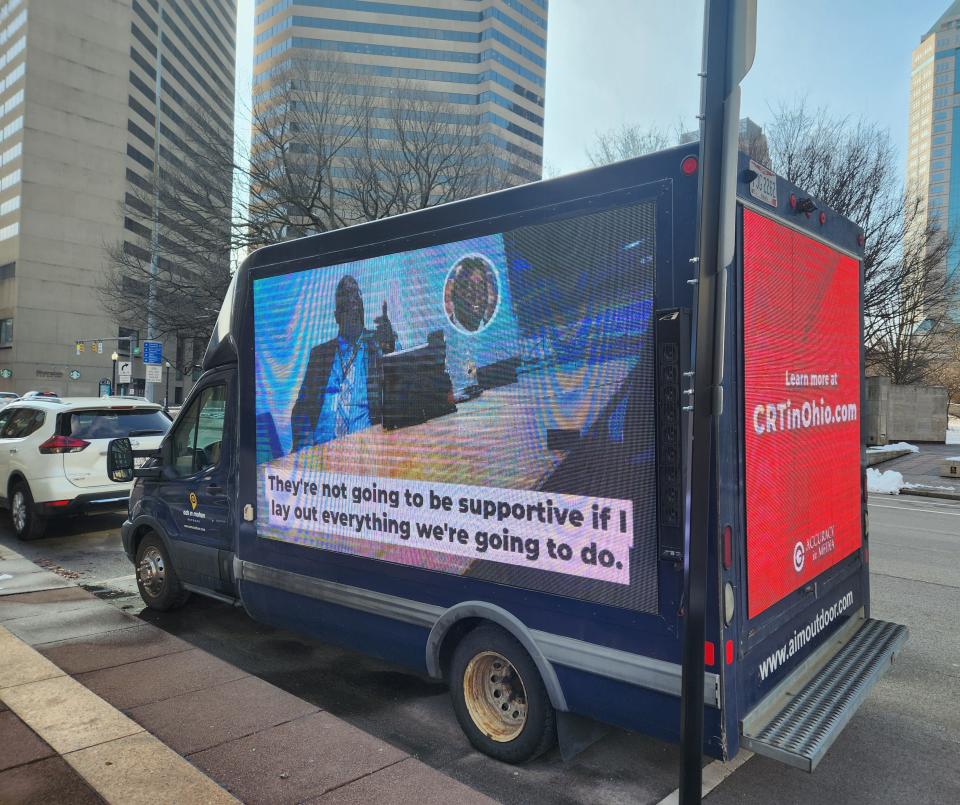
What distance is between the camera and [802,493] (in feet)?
11.8

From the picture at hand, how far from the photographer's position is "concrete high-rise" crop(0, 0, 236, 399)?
212 ft

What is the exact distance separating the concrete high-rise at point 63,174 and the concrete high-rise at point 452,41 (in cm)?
2557

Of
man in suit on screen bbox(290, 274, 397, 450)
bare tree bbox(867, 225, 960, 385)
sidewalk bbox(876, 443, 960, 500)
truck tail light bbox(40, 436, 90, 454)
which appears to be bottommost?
sidewalk bbox(876, 443, 960, 500)

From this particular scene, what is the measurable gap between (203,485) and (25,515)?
563cm

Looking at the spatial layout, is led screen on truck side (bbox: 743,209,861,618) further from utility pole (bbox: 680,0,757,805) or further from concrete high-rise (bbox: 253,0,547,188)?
concrete high-rise (bbox: 253,0,547,188)

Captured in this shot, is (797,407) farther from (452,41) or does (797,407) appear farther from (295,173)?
(452,41)

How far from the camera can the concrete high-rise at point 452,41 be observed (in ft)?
302

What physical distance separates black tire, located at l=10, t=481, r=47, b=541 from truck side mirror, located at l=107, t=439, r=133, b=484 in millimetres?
4056

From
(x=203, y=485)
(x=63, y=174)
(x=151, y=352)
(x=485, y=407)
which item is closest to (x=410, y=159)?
(x=151, y=352)

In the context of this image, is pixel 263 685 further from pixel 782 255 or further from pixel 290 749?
pixel 782 255

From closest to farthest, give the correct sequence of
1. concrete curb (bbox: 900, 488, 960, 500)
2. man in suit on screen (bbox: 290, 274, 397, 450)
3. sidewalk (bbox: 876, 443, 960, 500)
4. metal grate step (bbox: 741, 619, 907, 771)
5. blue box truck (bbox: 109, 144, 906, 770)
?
metal grate step (bbox: 741, 619, 907, 771) → blue box truck (bbox: 109, 144, 906, 770) → man in suit on screen (bbox: 290, 274, 397, 450) → concrete curb (bbox: 900, 488, 960, 500) → sidewalk (bbox: 876, 443, 960, 500)

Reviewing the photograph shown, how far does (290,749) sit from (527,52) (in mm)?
114461

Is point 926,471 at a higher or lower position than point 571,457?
lower

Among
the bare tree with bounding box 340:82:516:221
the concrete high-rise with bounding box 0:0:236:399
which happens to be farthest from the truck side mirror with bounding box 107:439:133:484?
the concrete high-rise with bounding box 0:0:236:399
